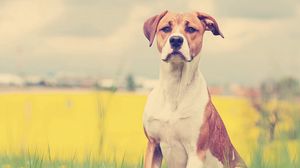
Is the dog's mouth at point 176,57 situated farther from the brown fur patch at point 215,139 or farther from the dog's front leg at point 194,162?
the dog's front leg at point 194,162

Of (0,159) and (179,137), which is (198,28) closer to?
(179,137)

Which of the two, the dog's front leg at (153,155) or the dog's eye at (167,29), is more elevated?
the dog's eye at (167,29)

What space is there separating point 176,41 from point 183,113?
0.63 meters

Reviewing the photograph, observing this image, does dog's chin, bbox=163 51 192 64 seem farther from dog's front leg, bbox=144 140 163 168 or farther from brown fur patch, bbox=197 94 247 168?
dog's front leg, bbox=144 140 163 168

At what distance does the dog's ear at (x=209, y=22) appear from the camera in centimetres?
638

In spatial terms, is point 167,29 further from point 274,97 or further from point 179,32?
point 274,97

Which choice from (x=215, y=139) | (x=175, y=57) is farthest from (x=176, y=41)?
(x=215, y=139)

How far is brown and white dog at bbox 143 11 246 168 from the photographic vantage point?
20.7 ft

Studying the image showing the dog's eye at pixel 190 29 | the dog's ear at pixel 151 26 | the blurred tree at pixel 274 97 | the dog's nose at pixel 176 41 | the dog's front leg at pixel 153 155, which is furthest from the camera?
the blurred tree at pixel 274 97

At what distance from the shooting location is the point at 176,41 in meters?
6.11

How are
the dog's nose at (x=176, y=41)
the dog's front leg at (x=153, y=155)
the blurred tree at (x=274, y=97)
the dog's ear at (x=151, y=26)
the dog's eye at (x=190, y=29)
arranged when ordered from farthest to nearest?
the blurred tree at (x=274, y=97) → the dog's front leg at (x=153, y=155) → the dog's ear at (x=151, y=26) → the dog's eye at (x=190, y=29) → the dog's nose at (x=176, y=41)

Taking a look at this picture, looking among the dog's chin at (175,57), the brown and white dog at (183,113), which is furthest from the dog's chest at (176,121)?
the dog's chin at (175,57)

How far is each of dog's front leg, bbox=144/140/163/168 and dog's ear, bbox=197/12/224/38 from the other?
986mm

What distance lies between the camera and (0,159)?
8008mm
